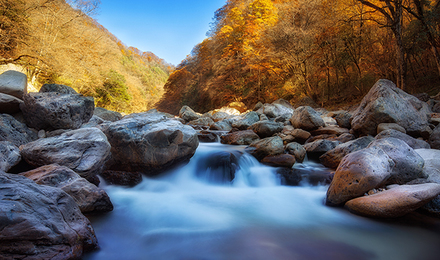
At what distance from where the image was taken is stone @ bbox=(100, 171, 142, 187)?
13.3 ft

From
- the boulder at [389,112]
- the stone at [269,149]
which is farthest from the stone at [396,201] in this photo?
the boulder at [389,112]

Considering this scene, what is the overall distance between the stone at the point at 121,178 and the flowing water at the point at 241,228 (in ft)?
0.40

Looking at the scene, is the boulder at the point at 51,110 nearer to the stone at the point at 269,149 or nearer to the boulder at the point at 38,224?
the boulder at the point at 38,224

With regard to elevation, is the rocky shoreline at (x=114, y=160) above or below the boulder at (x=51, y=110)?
below

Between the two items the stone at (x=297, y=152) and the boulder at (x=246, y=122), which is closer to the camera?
the stone at (x=297, y=152)

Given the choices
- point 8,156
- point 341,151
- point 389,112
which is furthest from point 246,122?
point 8,156

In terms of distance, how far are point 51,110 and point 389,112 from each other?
820 centimetres

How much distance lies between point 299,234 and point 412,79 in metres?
14.2


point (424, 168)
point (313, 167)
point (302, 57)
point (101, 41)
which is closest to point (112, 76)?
point (101, 41)

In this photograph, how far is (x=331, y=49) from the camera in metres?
14.1

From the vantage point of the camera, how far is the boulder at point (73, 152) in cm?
324

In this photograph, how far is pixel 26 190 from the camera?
189 cm

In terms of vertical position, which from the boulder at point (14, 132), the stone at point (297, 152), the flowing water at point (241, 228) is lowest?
the flowing water at point (241, 228)

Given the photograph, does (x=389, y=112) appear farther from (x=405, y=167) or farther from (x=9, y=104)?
(x=9, y=104)
